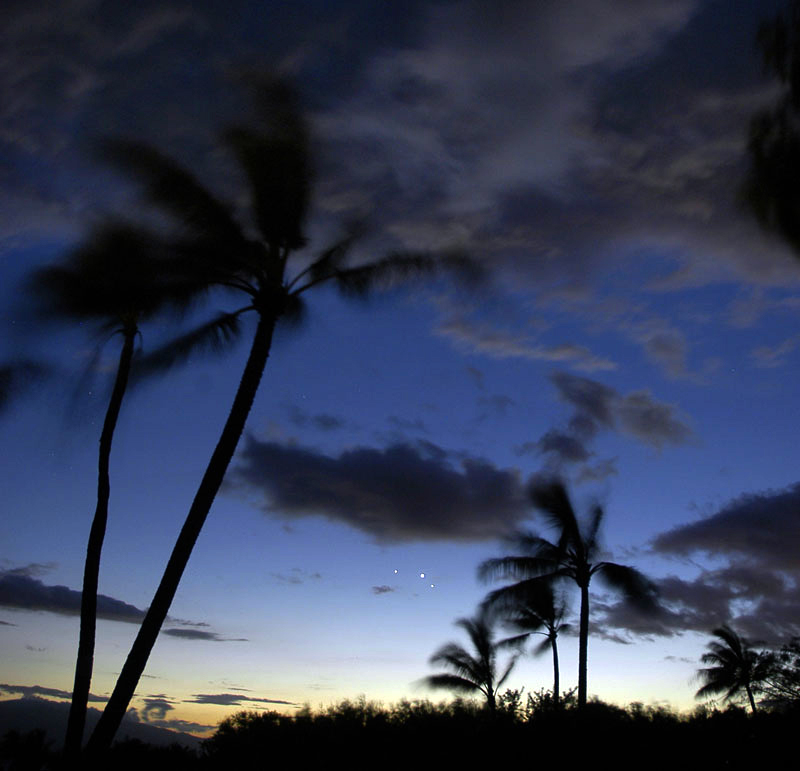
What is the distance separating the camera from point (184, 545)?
984 centimetres

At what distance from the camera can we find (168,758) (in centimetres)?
1163

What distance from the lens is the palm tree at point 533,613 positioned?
905 inches

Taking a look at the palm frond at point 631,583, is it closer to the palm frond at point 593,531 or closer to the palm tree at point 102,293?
the palm frond at point 593,531

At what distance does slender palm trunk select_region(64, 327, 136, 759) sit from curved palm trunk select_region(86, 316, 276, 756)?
1.79 m

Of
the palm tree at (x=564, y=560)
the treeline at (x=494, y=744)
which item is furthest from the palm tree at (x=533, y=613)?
the treeline at (x=494, y=744)

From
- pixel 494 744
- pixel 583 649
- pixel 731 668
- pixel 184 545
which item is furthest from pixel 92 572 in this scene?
pixel 731 668

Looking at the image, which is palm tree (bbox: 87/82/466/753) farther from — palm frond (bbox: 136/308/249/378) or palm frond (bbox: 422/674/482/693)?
palm frond (bbox: 422/674/482/693)

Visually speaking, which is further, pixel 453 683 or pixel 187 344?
pixel 453 683

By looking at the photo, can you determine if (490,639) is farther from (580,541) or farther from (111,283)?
(111,283)

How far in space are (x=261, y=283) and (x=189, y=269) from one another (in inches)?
48.9

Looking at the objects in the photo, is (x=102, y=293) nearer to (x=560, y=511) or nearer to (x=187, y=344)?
(x=187, y=344)

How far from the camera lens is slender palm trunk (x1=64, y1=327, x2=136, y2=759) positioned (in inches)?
422

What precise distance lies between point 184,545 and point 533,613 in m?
22.8

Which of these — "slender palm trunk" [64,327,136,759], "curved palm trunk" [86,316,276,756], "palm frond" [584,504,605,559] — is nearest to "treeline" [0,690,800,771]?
"slender palm trunk" [64,327,136,759]
